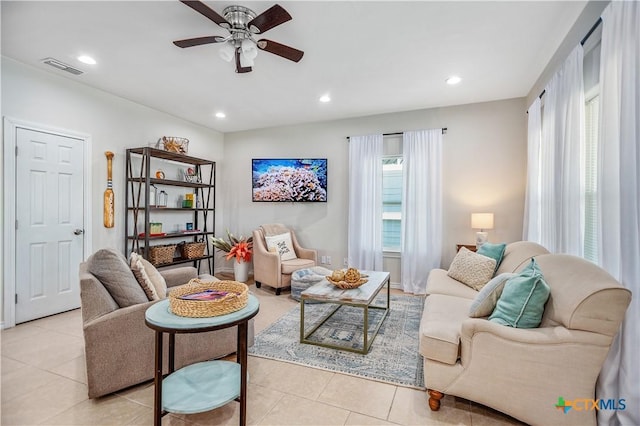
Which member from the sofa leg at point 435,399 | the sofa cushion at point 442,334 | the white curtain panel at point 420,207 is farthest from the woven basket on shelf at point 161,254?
the sofa leg at point 435,399

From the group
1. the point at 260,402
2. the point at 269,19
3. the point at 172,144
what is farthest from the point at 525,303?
the point at 172,144

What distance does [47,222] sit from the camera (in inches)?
128

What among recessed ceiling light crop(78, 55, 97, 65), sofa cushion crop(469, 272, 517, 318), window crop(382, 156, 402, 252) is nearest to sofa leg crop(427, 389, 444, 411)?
sofa cushion crop(469, 272, 517, 318)

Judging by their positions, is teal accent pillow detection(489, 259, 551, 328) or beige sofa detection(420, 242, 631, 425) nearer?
beige sofa detection(420, 242, 631, 425)

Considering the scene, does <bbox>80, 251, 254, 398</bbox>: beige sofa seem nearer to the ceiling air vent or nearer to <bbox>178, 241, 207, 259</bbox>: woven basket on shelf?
the ceiling air vent

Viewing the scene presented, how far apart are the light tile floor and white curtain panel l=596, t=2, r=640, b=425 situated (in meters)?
0.56

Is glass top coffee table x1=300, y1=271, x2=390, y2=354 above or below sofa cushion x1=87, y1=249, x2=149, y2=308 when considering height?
below

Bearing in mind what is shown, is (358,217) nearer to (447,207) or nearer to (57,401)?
(447,207)

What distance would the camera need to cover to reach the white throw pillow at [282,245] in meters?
4.48

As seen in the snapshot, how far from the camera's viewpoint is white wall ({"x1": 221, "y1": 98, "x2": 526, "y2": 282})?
3.93 meters

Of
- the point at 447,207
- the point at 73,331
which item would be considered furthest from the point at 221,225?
the point at 447,207

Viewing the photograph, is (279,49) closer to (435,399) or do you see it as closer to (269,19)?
(269,19)

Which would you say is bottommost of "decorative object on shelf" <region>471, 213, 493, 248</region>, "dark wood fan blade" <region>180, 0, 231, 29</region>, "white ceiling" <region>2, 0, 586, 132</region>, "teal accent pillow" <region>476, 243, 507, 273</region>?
"teal accent pillow" <region>476, 243, 507, 273</region>

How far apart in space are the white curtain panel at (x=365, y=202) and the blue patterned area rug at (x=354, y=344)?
1191 millimetres
